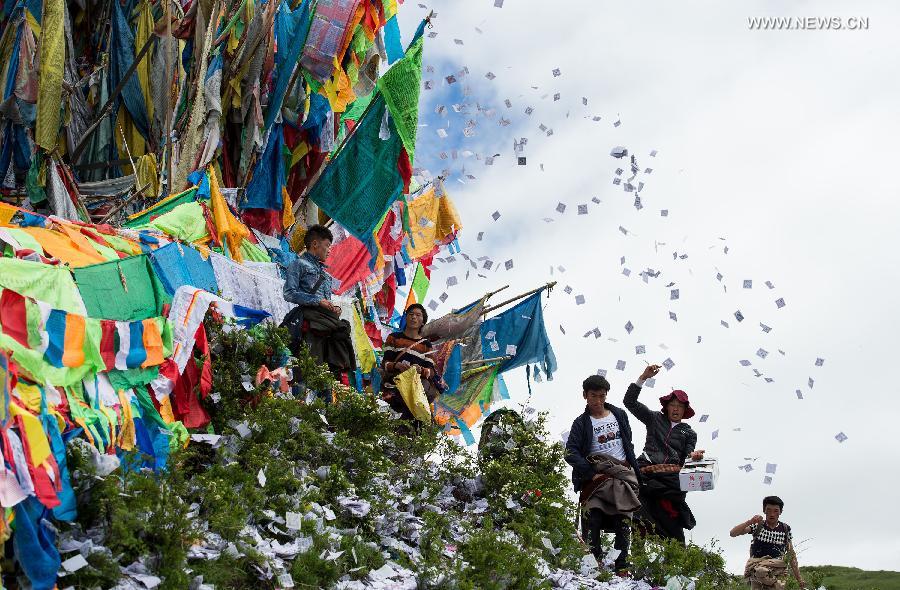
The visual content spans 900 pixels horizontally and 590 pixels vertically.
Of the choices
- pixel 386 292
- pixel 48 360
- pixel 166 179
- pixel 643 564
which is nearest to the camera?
pixel 48 360

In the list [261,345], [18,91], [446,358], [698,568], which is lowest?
[698,568]

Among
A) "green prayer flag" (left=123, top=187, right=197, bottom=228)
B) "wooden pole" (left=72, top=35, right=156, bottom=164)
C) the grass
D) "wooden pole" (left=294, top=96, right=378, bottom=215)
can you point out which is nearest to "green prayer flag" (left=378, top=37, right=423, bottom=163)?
"wooden pole" (left=294, top=96, right=378, bottom=215)

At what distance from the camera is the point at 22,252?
6938mm

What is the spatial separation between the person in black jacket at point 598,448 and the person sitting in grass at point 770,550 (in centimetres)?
133

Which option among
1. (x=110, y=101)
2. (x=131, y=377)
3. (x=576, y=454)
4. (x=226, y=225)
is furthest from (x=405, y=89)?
(x=131, y=377)

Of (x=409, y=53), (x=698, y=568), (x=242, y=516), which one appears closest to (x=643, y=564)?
(x=698, y=568)

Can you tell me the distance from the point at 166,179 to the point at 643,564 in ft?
27.0

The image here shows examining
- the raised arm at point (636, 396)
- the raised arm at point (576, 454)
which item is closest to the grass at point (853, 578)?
the raised arm at point (636, 396)

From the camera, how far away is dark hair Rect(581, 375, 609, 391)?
820 cm

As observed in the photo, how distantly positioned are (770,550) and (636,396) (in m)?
1.69

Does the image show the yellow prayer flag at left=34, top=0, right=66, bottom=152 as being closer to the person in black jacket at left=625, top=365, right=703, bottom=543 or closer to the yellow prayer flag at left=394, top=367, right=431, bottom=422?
the yellow prayer flag at left=394, top=367, right=431, bottom=422

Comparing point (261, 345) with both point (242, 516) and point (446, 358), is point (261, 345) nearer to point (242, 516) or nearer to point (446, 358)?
point (242, 516)

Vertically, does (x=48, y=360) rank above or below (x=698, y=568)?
above

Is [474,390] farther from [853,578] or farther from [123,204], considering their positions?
[853,578]
